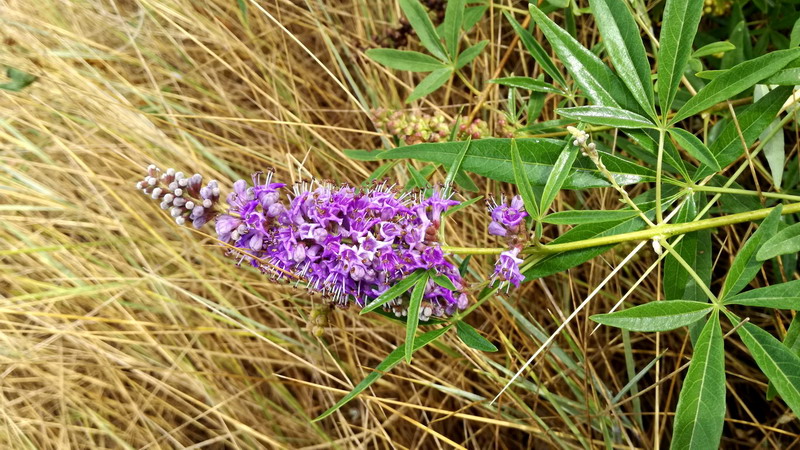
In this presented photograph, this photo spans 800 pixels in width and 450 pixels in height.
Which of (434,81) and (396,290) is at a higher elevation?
(434,81)

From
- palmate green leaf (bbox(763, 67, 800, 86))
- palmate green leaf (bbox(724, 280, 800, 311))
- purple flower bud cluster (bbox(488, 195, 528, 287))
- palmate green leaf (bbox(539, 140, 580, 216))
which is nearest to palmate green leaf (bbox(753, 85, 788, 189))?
palmate green leaf (bbox(763, 67, 800, 86))

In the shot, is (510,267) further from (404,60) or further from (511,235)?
(404,60)

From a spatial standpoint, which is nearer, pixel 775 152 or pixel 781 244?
pixel 781 244

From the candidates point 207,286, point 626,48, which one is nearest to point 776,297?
point 626,48

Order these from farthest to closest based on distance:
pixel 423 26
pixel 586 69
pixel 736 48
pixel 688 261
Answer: pixel 423 26, pixel 736 48, pixel 688 261, pixel 586 69

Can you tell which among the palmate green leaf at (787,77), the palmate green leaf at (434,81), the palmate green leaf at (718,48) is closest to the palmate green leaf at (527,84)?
the palmate green leaf at (434,81)

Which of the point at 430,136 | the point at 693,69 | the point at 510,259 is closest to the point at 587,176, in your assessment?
the point at 510,259

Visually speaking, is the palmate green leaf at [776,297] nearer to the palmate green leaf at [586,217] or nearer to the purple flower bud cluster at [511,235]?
the palmate green leaf at [586,217]

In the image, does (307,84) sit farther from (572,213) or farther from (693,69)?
(572,213)
